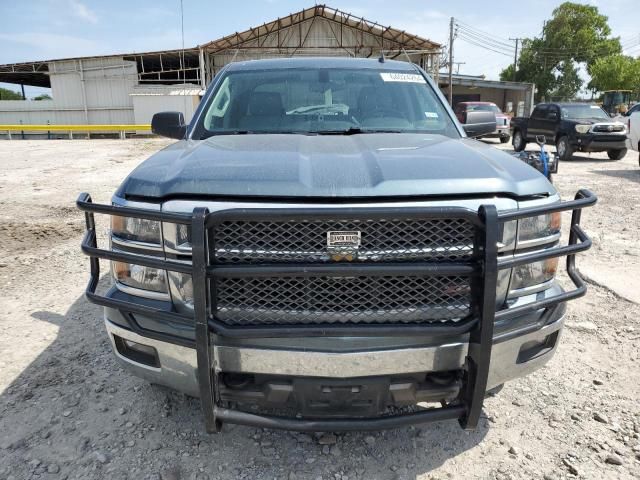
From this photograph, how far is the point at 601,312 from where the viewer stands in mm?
4020

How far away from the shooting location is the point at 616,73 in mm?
54531

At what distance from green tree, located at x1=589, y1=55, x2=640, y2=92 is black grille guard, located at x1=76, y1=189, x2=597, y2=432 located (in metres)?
64.1

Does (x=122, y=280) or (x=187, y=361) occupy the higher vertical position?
(x=122, y=280)

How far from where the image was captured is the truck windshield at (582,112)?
14750 mm

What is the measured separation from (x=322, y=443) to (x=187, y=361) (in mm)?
915

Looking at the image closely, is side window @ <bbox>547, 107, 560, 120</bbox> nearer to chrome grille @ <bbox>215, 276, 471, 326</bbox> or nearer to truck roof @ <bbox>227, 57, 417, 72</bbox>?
truck roof @ <bbox>227, 57, 417, 72</bbox>

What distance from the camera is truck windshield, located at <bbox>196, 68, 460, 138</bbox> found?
317cm

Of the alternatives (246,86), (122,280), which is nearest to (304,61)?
(246,86)

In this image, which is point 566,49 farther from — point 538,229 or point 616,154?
point 538,229

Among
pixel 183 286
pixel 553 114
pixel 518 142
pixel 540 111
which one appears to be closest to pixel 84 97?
pixel 518 142

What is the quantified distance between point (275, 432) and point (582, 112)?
15653 mm

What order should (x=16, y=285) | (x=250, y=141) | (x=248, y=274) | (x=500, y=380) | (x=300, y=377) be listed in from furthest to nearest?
1. (x=16, y=285)
2. (x=250, y=141)
3. (x=500, y=380)
4. (x=300, y=377)
5. (x=248, y=274)

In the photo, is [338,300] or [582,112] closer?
[338,300]

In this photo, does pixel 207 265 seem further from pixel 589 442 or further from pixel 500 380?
pixel 589 442
